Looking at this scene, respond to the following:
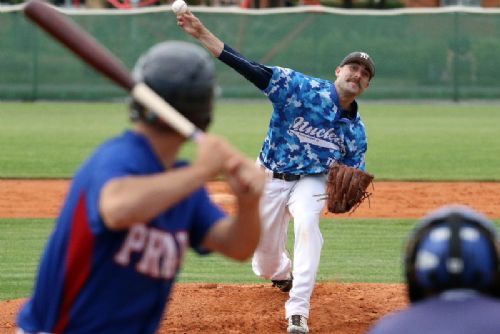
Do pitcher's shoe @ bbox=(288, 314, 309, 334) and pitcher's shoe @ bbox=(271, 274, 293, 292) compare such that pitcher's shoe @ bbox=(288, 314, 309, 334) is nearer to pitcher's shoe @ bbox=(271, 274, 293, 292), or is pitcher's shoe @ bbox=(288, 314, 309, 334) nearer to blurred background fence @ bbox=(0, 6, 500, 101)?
pitcher's shoe @ bbox=(271, 274, 293, 292)

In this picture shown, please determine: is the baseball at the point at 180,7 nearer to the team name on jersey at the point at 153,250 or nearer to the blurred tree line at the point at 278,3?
the team name on jersey at the point at 153,250

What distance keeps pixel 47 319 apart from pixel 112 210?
49cm

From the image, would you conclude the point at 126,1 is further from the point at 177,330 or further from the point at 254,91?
the point at 177,330

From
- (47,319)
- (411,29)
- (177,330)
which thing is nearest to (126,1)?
(411,29)

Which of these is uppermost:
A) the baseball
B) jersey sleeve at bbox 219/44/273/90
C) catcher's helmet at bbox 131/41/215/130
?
the baseball

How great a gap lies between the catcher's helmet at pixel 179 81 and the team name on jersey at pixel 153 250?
322 millimetres

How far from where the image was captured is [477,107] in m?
30.2

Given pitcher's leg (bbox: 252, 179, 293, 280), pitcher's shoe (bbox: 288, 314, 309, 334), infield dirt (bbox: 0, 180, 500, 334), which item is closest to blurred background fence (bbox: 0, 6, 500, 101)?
infield dirt (bbox: 0, 180, 500, 334)

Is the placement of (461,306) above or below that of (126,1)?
below

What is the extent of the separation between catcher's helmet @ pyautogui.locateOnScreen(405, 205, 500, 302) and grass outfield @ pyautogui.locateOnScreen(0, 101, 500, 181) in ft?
47.0

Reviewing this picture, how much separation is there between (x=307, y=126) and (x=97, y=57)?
4.60 metres

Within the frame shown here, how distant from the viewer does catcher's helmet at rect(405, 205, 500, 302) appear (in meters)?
2.54

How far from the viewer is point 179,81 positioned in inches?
133

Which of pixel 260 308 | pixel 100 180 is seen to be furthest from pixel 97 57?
pixel 260 308
